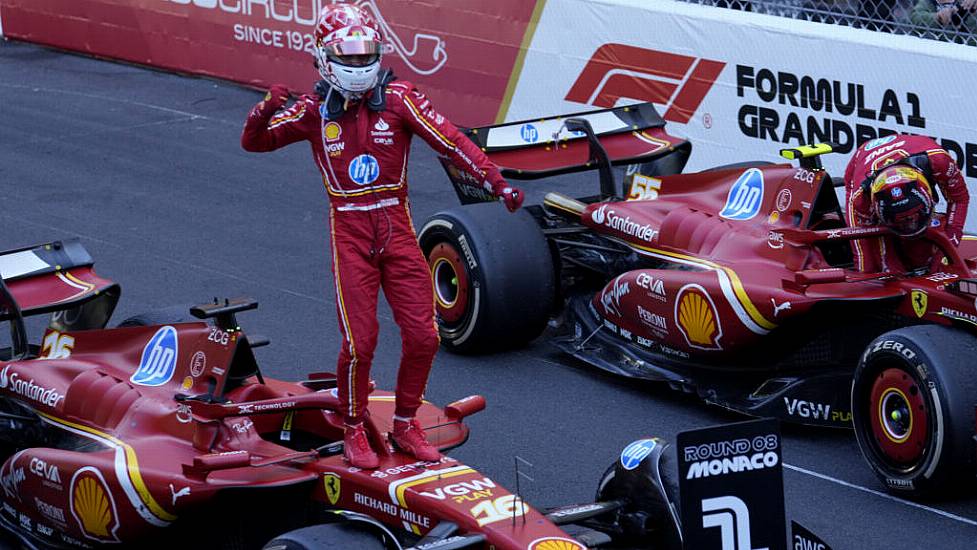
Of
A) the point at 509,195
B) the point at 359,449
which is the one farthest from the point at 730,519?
the point at 509,195

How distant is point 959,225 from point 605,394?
78.8 inches

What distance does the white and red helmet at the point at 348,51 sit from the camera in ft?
18.3

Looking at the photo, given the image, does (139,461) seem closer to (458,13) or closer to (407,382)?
(407,382)

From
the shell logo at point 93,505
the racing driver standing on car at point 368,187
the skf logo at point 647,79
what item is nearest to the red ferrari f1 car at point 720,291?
the racing driver standing on car at point 368,187

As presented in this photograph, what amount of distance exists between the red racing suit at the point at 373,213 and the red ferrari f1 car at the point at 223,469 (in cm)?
25

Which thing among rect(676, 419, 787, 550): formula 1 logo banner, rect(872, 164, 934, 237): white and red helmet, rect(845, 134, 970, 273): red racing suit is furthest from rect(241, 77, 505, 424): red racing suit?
rect(845, 134, 970, 273): red racing suit

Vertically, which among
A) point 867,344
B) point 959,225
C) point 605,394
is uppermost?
point 959,225

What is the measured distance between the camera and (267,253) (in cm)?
1034

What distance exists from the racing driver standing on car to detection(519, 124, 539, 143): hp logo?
283cm

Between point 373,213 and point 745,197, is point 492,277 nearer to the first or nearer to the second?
point 745,197

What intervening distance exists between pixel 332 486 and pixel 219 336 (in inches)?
37.0

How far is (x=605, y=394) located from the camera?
7922mm

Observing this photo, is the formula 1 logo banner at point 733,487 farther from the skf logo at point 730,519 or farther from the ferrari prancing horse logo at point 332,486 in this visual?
the ferrari prancing horse logo at point 332,486

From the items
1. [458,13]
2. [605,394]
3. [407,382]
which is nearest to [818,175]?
[605,394]
